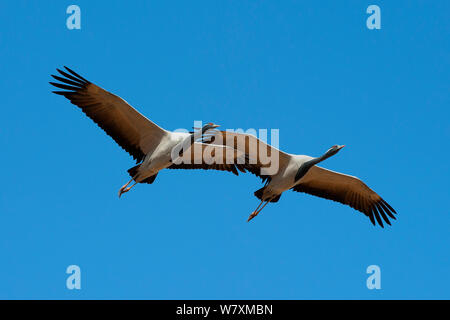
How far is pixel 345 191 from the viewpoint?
1922cm

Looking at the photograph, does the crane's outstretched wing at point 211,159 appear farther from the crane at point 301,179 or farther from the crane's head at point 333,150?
the crane's head at point 333,150

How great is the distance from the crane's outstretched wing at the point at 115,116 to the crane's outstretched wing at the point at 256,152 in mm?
1504

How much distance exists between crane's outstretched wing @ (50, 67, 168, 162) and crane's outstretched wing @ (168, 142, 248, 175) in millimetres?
946

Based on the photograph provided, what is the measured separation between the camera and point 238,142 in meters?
17.8

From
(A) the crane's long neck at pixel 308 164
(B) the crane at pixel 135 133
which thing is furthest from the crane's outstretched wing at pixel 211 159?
(A) the crane's long neck at pixel 308 164

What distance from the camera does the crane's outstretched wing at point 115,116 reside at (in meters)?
16.8

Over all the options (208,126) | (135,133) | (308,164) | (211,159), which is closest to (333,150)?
(308,164)

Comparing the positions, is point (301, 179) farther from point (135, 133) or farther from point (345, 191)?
point (135, 133)

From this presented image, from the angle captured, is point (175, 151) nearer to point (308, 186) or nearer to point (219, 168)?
point (219, 168)

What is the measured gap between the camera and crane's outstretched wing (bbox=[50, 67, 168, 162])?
55.3 feet
